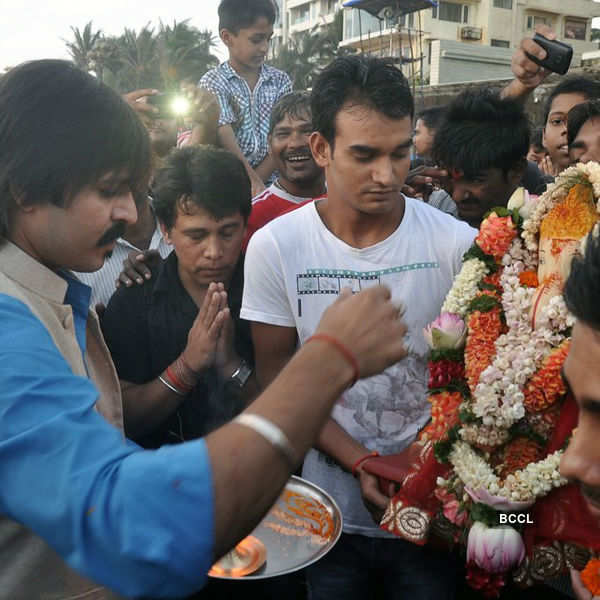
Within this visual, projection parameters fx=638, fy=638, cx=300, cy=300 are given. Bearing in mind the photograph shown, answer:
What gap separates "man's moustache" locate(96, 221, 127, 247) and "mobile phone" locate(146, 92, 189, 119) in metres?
2.52

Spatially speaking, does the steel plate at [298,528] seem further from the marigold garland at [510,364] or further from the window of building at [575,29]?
the window of building at [575,29]

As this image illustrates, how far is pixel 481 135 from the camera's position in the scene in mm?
3137

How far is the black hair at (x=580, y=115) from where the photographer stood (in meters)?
2.87

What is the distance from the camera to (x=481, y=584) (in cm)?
182

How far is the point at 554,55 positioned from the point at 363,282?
220cm

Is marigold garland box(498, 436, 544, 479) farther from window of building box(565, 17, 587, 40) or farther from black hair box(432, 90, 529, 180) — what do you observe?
window of building box(565, 17, 587, 40)

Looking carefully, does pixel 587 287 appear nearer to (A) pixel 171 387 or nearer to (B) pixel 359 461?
(B) pixel 359 461

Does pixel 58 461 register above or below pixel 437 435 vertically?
above

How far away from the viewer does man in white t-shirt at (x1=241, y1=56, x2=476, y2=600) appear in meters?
2.19

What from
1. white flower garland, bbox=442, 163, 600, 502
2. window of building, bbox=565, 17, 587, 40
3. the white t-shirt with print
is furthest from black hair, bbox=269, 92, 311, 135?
window of building, bbox=565, 17, 587, 40

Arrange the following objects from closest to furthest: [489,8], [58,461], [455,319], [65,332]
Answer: [58,461]
[65,332]
[455,319]
[489,8]

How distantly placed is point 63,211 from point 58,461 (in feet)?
1.87

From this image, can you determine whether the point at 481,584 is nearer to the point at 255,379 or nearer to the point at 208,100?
the point at 255,379

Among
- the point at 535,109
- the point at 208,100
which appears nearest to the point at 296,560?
the point at 208,100
